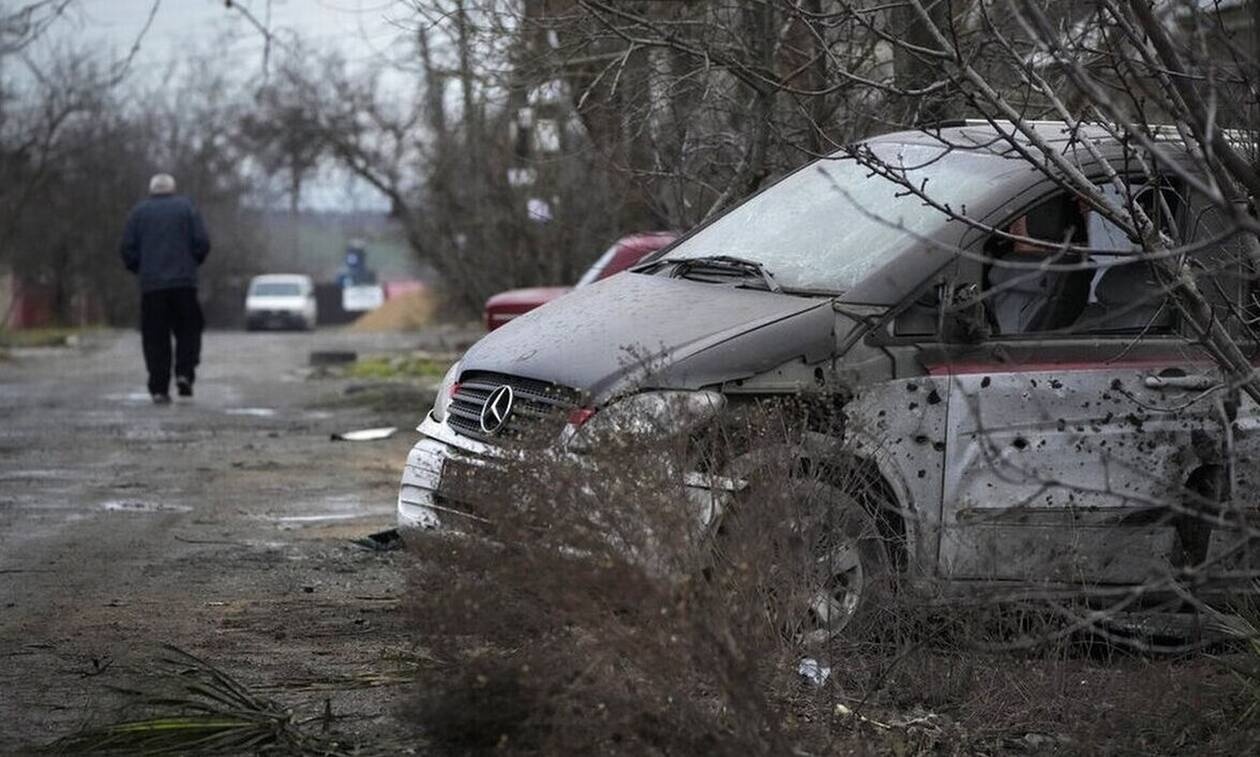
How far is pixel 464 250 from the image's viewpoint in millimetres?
22766

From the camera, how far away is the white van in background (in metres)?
56.3

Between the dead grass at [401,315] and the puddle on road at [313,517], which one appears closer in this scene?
the puddle on road at [313,517]

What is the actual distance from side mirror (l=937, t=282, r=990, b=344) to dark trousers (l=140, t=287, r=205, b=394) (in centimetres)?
1062

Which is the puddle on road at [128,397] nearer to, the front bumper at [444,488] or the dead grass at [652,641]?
the front bumper at [444,488]

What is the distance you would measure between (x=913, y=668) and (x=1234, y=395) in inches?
53.0

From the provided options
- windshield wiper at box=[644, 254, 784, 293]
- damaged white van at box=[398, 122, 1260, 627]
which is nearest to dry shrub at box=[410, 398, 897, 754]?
damaged white van at box=[398, 122, 1260, 627]

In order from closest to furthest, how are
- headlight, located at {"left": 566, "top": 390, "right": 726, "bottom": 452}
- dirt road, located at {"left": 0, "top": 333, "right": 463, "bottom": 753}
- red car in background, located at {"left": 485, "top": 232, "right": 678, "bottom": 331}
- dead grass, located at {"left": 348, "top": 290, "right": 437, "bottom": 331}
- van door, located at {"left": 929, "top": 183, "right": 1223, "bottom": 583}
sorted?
1. headlight, located at {"left": 566, "top": 390, "right": 726, "bottom": 452}
2. dirt road, located at {"left": 0, "top": 333, "right": 463, "bottom": 753}
3. van door, located at {"left": 929, "top": 183, "right": 1223, "bottom": 583}
4. red car in background, located at {"left": 485, "top": 232, "right": 678, "bottom": 331}
5. dead grass, located at {"left": 348, "top": 290, "right": 437, "bottom": 331}

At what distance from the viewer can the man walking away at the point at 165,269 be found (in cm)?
1553

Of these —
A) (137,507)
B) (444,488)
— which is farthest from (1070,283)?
(137,507)

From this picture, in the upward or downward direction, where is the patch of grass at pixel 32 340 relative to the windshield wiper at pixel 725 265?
downward

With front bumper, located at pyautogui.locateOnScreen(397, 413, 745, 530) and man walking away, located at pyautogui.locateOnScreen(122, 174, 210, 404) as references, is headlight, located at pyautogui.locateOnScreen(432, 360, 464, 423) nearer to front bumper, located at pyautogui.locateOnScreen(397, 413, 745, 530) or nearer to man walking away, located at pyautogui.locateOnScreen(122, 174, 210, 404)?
front bumper, located at pyautogui.locateOnScreen(397, 413, 745, 530)

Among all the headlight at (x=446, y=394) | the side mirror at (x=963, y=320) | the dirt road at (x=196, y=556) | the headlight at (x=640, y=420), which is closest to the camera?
the headlight at (x=640, y=420)

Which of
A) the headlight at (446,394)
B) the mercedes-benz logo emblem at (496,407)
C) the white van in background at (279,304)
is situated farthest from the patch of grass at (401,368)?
the white van in background at (279,304)

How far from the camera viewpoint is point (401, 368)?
22.3m
